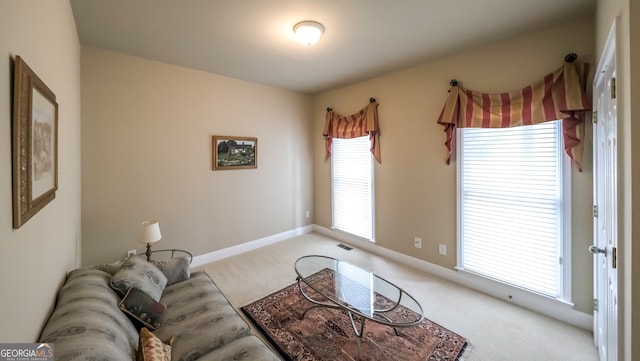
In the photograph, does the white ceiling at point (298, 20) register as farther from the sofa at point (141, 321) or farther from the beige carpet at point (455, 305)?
the beige carpet at point (455, 305)

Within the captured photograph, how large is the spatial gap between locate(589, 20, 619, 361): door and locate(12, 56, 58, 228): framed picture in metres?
2.46

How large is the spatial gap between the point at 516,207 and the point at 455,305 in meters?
1.16

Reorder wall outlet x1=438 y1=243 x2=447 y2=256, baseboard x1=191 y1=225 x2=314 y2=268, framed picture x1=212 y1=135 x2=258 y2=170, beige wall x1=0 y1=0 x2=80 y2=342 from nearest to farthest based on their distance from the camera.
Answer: beige wall x1=0 y1=0 x2=80 y2=342, wall outlet x1=438 y1=243 x2=447 y2=256, baseboard x1=191 y1=225 x2=314 y2=268, framed picture x1=212 y1=135 x2=258 y2=170

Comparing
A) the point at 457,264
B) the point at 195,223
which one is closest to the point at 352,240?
the point at 457,264

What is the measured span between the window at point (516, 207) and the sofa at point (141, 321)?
8.23 feet

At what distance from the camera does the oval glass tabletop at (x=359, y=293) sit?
6.50 ft

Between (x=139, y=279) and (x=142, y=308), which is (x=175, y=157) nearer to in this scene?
Answer: (x=139, y=279)

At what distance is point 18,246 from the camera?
2.91 ft

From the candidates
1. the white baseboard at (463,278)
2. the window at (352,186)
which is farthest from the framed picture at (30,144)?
the window at (352,186)

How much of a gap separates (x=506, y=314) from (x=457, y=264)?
67cm

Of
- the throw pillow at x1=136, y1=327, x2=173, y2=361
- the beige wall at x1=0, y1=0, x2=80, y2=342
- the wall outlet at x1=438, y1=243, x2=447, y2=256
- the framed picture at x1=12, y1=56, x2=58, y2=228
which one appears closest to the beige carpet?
the wall outlet at x1=438, y1=243, x2=447, y2=256

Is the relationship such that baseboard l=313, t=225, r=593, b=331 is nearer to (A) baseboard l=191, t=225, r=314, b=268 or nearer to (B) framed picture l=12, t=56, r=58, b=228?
(A) baseboard l=191, t=225, r=314, b=268

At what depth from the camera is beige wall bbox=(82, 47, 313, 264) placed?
2.80 m

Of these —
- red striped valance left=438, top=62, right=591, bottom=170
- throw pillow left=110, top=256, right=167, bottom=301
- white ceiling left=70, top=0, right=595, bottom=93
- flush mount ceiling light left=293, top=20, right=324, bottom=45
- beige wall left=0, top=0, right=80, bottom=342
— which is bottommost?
throw pillow left=110, top=256, right=167, bottom=301
